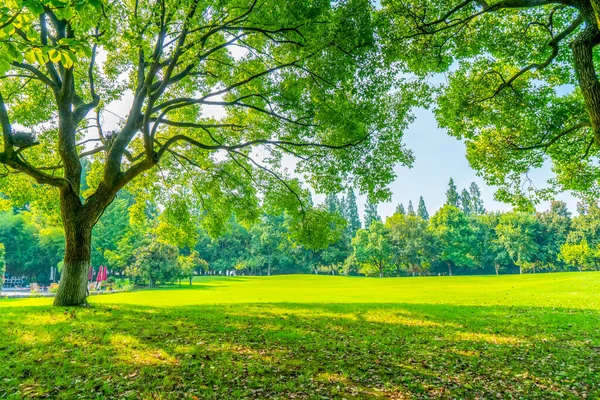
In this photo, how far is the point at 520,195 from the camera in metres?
15.5

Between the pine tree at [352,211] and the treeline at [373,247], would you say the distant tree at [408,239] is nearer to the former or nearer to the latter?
the treeline at [373,247]

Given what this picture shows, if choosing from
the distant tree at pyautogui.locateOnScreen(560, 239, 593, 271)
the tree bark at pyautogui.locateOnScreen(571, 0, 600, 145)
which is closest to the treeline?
the distant tree at pyautogui.locateOnScreen(560, 239, 593, 271)

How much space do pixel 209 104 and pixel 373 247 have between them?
53633 millimetres

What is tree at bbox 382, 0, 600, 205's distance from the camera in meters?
10.3

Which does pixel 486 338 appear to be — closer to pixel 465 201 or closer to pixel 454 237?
pixel 454 237

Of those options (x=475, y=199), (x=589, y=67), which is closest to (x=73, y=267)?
(x=589, y=67)

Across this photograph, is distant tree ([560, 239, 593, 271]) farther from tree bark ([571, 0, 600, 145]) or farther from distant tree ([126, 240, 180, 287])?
distant tree ([126, 240, 180, 287])

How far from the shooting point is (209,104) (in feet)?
42.0

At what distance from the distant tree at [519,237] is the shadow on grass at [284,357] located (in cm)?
6661

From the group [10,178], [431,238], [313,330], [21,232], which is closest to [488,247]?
[431,238]

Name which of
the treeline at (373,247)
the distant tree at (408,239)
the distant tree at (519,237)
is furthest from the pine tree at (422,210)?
the distant tree at (408,239)

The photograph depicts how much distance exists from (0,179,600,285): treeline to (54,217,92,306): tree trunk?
31.3 m

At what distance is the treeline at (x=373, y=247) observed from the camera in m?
49.9

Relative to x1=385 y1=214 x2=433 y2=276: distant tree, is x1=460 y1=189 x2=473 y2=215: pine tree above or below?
above
